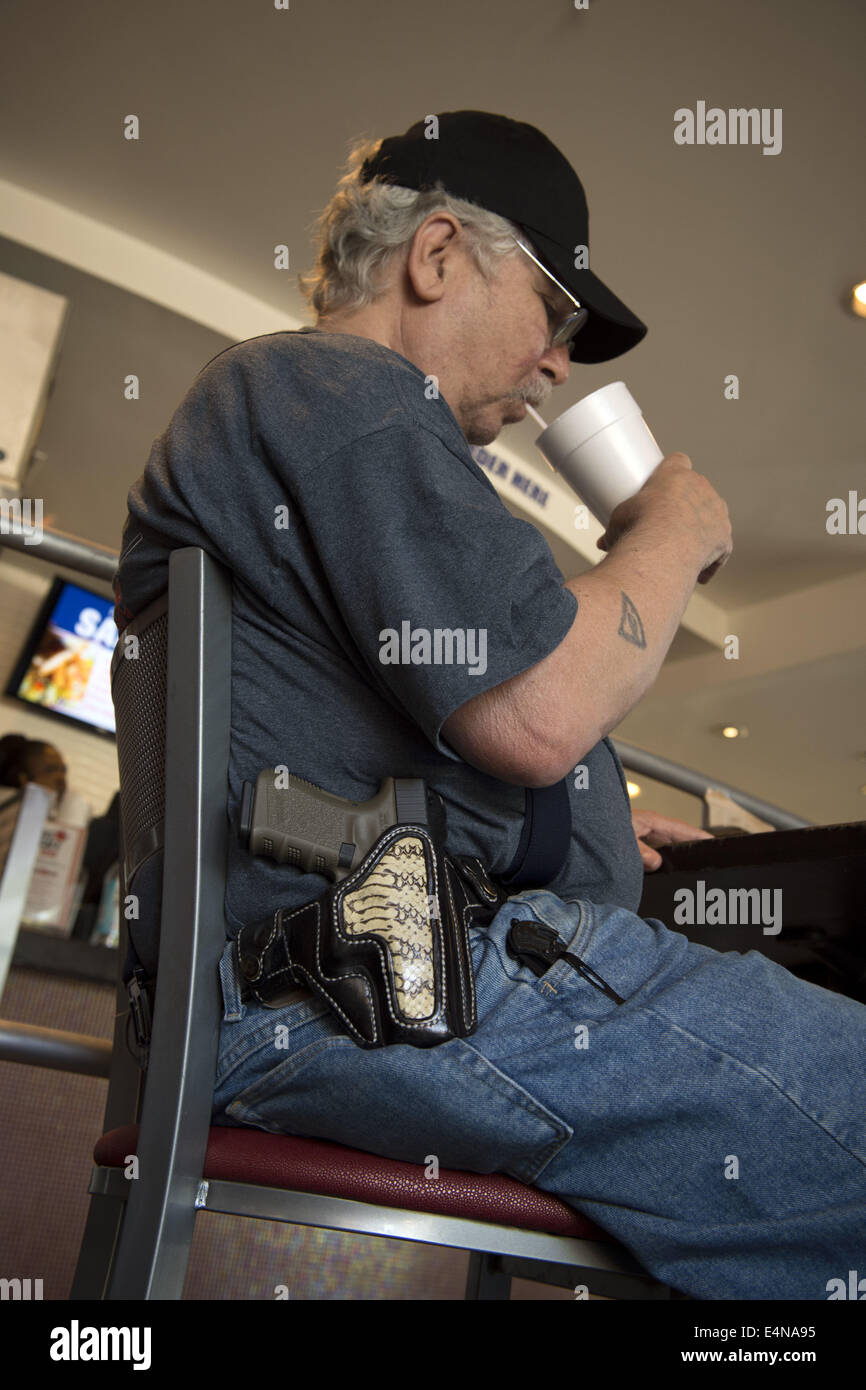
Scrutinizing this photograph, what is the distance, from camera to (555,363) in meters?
1.03

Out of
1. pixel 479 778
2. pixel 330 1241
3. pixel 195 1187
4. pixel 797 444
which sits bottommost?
pixel 330 1241

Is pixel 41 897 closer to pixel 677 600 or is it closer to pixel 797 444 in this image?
pixel 677 600

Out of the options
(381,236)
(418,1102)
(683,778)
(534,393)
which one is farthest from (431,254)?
(683,778)

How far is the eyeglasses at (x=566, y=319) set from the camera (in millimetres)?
960

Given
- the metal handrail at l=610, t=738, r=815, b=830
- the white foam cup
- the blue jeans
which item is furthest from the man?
the metal handrail at l=610, t=738, r=815, b=830

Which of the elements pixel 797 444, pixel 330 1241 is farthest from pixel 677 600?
pixel 797 444

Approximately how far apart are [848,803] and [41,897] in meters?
5.90

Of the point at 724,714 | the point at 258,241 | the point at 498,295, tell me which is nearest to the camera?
the point at 498,295

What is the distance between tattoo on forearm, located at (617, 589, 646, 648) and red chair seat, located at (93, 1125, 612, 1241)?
354mm

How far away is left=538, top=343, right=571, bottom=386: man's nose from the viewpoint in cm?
102

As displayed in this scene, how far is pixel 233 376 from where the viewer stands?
28.1 inches

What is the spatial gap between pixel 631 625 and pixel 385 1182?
386 mm

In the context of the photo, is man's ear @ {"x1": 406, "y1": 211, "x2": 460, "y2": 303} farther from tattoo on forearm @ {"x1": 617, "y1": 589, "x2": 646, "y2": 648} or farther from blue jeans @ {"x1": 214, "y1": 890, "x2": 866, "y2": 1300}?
blue jeans @ {"x1": 214, "y1": 890, "x2": 866, "y2": 1300}

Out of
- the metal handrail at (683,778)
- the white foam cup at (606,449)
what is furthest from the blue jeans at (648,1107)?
the metal handrail at (683,778)
